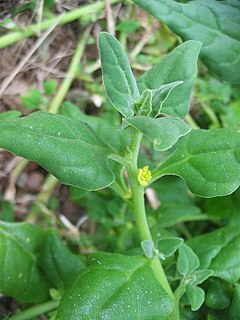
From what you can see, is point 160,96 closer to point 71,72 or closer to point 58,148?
point 58,148

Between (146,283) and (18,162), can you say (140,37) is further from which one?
(146,283)

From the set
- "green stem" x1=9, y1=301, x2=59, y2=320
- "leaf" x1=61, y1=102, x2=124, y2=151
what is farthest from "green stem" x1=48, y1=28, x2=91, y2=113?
"green stem" x1=9, y1=301, x2=59, y2=320

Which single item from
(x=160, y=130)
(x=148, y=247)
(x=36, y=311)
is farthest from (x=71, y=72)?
(x=160, y=130)

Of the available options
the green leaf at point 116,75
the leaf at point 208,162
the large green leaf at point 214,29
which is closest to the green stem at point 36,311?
the leaf at point 208,162

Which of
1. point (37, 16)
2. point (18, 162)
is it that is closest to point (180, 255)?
point (18, 162)

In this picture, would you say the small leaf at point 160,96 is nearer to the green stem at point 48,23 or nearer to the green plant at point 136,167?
the green plant at point 136,167

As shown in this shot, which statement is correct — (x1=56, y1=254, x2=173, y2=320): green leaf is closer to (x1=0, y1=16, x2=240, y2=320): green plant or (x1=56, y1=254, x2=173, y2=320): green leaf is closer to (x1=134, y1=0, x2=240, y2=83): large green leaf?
(x1=0, y1=16, x2=240, y2=320): green plant
